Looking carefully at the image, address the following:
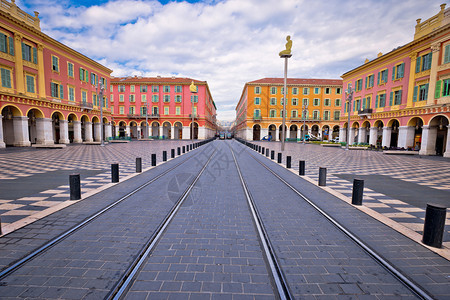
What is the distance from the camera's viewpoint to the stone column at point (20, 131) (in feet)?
78.8

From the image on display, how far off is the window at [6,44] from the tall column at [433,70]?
146 ft

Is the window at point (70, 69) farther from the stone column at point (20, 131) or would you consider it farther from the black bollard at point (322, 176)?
the black bollard at point (322, 176)

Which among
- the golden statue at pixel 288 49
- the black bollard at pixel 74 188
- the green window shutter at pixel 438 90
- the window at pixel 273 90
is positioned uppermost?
the window at pixel 273 90

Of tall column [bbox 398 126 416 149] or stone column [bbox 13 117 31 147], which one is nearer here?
stone column [bbox 13 117 31 147]

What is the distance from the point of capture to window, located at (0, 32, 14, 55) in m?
22.2

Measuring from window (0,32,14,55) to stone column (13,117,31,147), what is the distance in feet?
22.9

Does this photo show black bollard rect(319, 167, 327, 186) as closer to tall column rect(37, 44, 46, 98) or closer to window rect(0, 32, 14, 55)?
window rect(0, 32, 14, 55)

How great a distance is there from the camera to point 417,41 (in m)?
25.2

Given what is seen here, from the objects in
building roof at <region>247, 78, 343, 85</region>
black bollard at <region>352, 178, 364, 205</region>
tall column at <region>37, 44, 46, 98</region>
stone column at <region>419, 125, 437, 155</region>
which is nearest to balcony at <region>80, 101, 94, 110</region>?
tall column at <region>37, 44, 46, 98</region>

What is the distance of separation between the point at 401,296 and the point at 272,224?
2.32m

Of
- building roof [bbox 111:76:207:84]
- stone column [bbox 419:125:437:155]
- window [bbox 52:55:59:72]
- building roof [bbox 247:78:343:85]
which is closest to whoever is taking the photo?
stone column [bbox 419:125:437:155]

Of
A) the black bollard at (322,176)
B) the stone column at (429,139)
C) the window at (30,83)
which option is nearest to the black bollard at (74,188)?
the black bollard at (322,176)

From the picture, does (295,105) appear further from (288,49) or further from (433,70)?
(288,49)

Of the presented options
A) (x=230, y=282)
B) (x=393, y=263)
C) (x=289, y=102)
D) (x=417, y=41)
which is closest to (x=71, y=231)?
(x=230, y=282)
